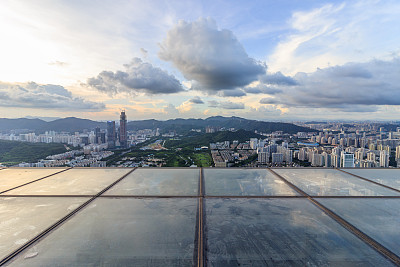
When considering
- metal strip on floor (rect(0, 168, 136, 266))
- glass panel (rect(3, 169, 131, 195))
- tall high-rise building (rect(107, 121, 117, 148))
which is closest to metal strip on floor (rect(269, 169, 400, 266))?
metal strip on floor (rect(0, 168, 136, 266))

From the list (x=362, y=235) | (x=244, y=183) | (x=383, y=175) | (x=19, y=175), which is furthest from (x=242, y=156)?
(x=362, y=235)

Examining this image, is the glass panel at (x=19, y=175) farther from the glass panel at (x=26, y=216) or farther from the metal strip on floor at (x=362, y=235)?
the metal strip on floor at (x=362, y=235)

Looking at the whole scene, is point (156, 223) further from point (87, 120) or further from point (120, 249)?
point (87, 120)

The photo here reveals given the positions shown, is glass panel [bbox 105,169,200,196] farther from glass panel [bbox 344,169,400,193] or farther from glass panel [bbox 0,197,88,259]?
glass panel [bbox 344,169,400,193]

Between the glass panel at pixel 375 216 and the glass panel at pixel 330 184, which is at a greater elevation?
the glass panel at pixel 330 184

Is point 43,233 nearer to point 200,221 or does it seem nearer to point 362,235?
point 200,221

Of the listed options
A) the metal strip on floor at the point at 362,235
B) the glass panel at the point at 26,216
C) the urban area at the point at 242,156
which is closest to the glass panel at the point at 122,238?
the glass panel at the point at 26,216
